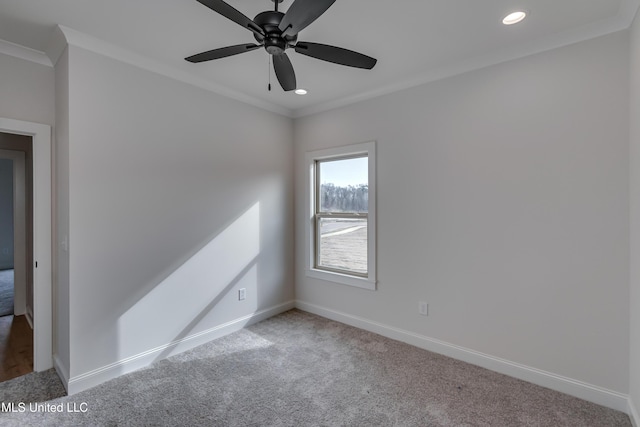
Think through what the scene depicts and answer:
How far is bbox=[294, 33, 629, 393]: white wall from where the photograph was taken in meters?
2.14

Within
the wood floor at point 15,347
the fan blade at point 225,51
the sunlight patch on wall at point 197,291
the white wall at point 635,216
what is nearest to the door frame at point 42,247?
the wood floor at point 15,347

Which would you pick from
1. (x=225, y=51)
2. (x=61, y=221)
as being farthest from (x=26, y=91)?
(x=225, y=51)

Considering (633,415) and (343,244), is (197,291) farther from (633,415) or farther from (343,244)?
(633,415)

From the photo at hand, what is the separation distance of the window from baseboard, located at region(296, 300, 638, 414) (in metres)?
0.46

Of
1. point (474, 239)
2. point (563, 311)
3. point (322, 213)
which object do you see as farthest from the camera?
point (322, 213)

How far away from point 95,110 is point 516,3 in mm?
3057

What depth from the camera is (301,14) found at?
1.46m

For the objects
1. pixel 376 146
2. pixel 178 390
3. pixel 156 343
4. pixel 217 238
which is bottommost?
pixel 178 390

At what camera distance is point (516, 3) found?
1.93 m

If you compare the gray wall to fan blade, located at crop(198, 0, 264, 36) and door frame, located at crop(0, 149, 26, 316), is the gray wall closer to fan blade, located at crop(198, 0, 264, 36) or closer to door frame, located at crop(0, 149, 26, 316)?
door frame, located at crop(0, 149, 26, 316)

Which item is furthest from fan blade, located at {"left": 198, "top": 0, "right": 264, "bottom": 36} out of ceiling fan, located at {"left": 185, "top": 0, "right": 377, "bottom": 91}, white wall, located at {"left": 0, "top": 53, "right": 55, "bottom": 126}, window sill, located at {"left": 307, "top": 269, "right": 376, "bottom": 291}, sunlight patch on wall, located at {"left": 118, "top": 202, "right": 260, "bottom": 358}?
window sill, located at {"left": 307, "top": 269, "right": 376, "bottom": 291}

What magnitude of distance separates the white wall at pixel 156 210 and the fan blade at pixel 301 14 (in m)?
1.73

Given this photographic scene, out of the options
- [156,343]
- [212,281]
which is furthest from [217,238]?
[156,343]

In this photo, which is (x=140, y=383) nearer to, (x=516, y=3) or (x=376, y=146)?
(x=376, y=146)
